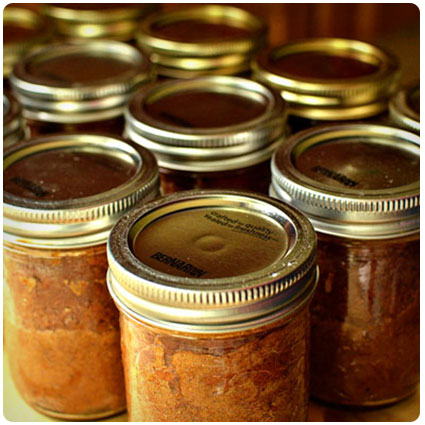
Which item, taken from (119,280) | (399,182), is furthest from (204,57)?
(119,280)

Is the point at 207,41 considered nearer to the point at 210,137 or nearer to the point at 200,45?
the point at 200,45

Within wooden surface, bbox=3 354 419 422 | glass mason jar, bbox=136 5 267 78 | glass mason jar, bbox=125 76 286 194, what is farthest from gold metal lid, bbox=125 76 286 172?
wooden surface, bbox=3 354 419 422

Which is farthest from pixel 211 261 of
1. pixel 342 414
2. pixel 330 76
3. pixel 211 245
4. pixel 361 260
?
pixel 330 76

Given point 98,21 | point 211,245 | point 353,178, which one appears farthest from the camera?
point 98,21

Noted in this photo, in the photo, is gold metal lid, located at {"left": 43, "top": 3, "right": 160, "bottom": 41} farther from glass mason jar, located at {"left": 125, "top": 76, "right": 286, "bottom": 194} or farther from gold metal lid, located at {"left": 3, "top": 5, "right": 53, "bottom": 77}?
glass mason jar, located at {"left": 125, "top": 76, "right": 286, "bottom": 194}

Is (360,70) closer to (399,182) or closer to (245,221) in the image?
(399,182)

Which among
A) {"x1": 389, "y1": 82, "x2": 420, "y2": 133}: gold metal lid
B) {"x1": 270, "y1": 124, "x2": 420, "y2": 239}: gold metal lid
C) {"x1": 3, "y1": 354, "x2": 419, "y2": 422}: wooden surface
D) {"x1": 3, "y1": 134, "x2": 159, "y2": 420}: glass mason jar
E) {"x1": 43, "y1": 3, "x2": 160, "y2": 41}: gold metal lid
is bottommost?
{"x1": 3, "y1": 354, "x2": 419, "y2": 422}: wooden surface
